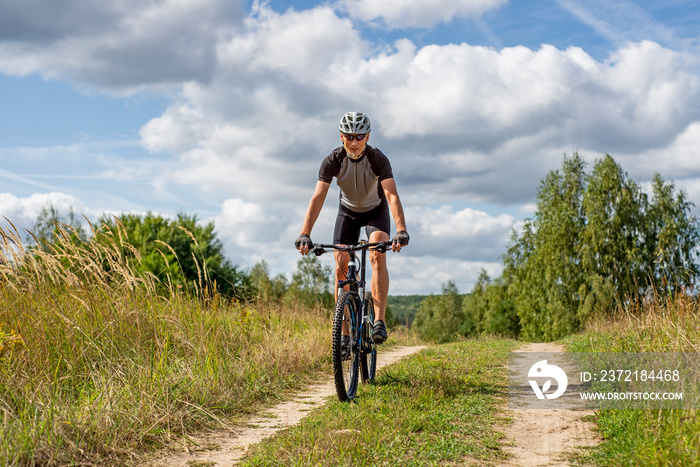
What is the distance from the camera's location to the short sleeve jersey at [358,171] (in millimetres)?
5676

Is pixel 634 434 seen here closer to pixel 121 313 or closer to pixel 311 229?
pixel 311 229

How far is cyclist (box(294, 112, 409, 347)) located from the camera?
5.47 m

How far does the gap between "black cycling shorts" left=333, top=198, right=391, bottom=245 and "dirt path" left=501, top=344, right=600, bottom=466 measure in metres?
2.24

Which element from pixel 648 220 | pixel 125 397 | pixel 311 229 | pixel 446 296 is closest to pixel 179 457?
pixel 125 397

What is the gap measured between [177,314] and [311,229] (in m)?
1.86

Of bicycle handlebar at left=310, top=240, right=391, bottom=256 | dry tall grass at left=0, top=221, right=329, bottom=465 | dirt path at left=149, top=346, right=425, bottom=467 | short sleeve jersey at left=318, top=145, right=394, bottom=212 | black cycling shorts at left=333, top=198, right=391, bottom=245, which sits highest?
short sleeve jersey at left=318, top=145, right=394, bottom=212

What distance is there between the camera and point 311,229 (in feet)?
18.5

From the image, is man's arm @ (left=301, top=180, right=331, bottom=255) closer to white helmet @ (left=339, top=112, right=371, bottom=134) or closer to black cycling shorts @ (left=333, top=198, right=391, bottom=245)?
black cycling shorts @ (left=333, top=198, right=391, bottom=245)

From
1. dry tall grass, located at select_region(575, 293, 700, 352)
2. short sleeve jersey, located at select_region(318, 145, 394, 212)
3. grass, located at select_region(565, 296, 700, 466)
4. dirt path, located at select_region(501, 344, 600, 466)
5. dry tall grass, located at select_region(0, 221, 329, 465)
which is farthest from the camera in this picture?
short sleeve jersey, located at select_region(318, 145, 394, 212)

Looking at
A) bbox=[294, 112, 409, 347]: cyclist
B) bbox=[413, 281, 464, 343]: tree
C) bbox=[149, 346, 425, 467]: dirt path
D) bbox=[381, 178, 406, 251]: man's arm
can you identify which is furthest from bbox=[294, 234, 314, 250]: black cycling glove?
bbox=[413, 281, 464, 343]: tree

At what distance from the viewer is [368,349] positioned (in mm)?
5469

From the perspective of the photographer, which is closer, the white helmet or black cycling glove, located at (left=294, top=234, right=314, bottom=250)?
black cycling glove, located at (left=294, top=234, right=314, bottom=250)

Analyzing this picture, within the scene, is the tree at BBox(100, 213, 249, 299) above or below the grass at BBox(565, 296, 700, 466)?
above

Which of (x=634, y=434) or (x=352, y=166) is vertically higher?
(x=352, y=166)
